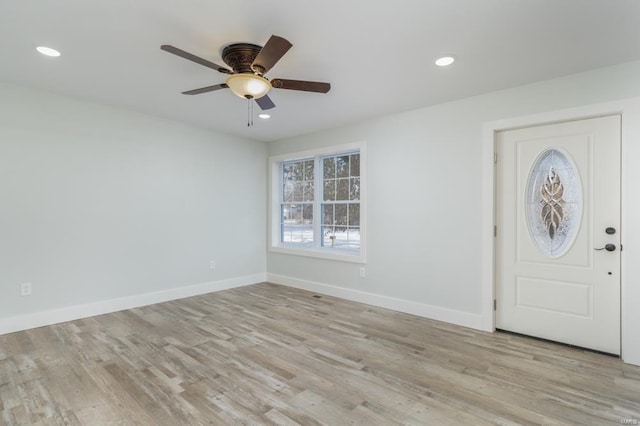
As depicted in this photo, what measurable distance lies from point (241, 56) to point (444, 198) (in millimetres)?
2680

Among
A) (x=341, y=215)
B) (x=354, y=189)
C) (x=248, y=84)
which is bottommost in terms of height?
(x=341, y=215)

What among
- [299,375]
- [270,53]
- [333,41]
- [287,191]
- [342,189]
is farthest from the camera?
[287,191]

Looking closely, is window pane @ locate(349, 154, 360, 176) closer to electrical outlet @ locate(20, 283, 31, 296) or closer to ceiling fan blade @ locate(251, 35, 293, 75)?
ceiling fan blade @ locate(251, 35, 293, 75)

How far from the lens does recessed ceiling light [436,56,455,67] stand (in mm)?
2668

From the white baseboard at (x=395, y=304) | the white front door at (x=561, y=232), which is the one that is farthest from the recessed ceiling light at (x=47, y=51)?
the white front door at (x=561, y=232)

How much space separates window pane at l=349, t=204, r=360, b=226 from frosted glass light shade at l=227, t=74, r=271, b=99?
2587 millimetres

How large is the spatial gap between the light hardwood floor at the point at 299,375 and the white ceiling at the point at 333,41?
2582mm

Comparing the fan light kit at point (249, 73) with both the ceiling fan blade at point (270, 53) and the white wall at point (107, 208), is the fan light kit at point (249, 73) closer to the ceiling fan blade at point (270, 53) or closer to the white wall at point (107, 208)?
the ceiling fan blade at point (270, 53)

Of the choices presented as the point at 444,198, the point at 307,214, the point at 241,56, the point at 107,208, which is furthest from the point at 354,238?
the point at 107,208

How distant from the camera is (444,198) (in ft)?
12.5

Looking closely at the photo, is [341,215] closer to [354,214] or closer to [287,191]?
[354,214]

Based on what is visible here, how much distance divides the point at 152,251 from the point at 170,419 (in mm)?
2916

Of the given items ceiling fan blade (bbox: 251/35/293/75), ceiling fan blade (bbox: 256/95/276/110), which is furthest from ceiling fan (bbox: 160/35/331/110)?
ceiling fan blade (bbox: 256/95/276/110)

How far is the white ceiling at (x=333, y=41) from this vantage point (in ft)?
6.72
